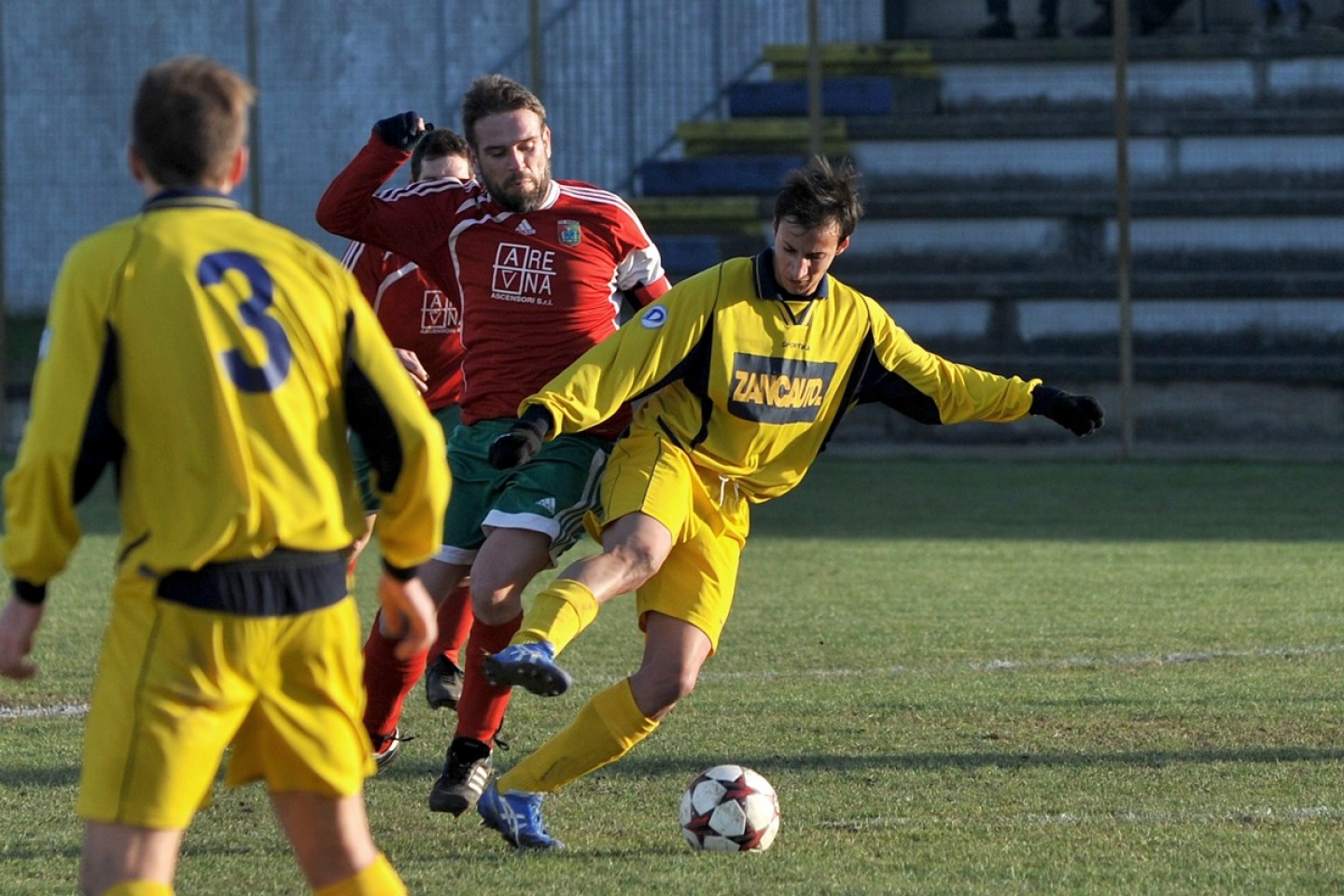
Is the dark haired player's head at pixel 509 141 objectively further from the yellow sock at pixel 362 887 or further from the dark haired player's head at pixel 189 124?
the yellow sock at pixel 362 887

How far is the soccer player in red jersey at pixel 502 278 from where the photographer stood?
4.80 meters

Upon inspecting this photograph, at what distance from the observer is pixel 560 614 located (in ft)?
13.5

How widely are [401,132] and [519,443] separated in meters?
1.21

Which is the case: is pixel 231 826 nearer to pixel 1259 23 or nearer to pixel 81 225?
pixel 81 225

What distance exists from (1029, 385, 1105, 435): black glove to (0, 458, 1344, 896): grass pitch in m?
0.91

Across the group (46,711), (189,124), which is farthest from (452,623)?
(189,124)

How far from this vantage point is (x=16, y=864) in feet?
13.6

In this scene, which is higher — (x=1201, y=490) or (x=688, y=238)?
(x=688, y=238)

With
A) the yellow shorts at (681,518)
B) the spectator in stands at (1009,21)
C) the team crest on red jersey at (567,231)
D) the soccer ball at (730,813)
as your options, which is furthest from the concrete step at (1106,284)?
the soccer ball at (730,813)

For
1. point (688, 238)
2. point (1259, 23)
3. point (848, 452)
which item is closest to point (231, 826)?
point (848, 452)

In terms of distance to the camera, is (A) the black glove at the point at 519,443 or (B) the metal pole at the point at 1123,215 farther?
(B) the metal pole at the point at 1123,215

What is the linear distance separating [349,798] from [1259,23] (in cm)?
1724

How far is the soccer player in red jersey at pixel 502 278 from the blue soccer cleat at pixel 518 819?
0.37m

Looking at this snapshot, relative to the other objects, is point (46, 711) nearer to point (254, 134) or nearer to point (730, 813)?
point (730, 813)
